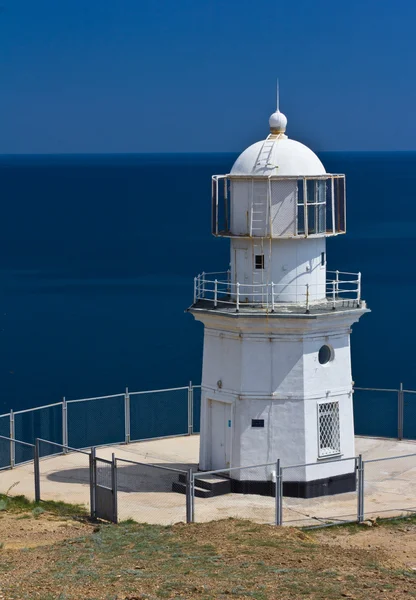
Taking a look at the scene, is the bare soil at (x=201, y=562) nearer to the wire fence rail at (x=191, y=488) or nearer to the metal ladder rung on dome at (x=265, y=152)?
the wire fence rail at (x=191, y=488)

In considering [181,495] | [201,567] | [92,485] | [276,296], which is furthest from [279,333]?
[201,567]

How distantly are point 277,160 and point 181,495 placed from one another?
7.84 m

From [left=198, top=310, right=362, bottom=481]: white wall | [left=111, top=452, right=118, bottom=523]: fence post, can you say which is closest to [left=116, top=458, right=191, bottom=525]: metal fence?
[left=111, top=452, right=118, bottom=523]: fence post

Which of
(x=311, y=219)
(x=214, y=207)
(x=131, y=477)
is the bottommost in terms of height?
(x=131, y=477)

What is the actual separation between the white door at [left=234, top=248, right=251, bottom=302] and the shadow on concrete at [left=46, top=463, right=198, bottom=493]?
4418mm

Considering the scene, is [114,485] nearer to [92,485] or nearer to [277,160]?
[92,485]

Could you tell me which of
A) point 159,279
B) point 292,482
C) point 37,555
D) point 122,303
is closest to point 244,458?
point 292,482

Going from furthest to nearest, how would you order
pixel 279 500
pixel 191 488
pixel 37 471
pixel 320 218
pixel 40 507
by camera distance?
pixel 320 218 < pixel 37 471 < pixel 40 507 < pixel 279 500 < pixel 191 488

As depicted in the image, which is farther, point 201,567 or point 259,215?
point 259,215

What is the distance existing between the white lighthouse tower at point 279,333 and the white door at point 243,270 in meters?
0.03

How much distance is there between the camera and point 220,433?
29.8 metres

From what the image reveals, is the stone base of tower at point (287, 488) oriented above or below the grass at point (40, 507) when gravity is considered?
above

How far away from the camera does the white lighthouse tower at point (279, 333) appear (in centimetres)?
2898

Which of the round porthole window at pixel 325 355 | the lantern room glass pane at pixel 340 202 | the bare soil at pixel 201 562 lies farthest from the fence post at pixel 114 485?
the lantern room glass pane at pixel 340 202
